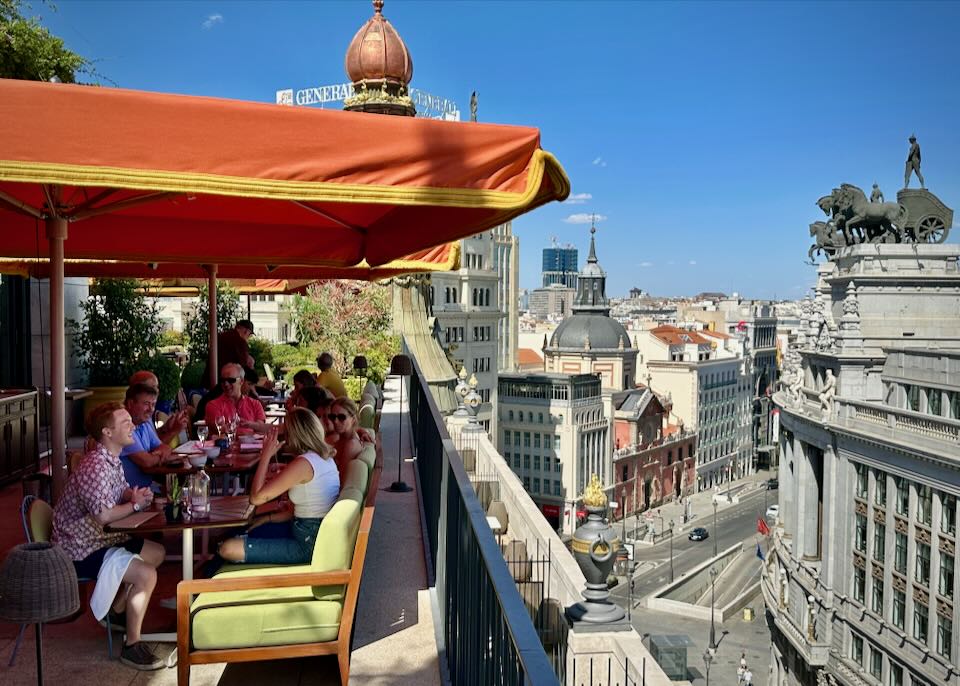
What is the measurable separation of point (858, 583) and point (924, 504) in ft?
21.8

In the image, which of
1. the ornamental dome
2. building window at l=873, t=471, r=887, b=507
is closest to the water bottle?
the ornamental dome

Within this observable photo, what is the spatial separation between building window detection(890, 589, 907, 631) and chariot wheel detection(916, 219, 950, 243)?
21459 millimetres

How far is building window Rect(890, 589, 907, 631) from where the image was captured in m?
36.5

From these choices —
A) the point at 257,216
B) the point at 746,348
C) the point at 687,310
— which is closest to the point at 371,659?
the point at 257,216

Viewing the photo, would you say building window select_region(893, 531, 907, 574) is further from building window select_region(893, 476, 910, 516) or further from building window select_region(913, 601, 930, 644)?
building window select_region(913, 601, 930, 644)

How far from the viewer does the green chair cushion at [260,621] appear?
11.5ft

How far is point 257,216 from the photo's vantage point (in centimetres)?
573

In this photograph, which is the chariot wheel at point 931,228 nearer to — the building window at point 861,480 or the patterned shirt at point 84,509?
the building window at point 861,480

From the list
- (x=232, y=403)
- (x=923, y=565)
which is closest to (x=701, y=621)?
(x=923, y=565)

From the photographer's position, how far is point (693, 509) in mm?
82750

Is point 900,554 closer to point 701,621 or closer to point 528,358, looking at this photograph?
point 701,621

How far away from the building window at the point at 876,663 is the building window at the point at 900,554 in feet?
12.6

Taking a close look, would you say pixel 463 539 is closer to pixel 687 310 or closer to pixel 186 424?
pixel 186 424

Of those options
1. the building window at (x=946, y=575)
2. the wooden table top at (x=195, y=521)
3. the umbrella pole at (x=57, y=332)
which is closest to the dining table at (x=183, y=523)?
the wooden table top at (x=195, y=521)
